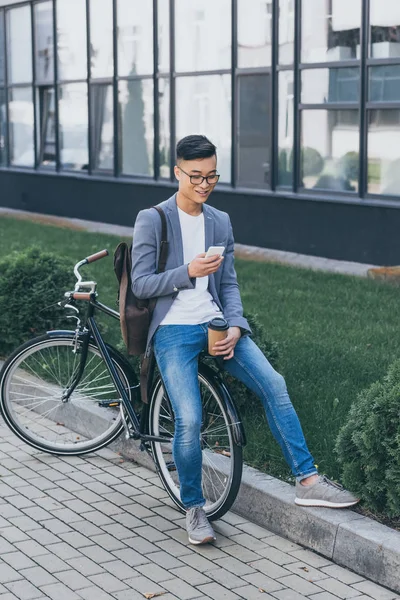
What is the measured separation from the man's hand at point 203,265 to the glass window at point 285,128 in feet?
36.2

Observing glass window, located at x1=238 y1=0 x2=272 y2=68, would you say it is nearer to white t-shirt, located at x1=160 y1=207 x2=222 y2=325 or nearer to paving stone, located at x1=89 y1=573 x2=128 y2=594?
white t-shirt, located at x1=160 y1=207 x2=222 y2=325

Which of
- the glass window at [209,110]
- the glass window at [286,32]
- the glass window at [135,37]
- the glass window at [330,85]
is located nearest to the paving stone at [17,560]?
the glass window at [330,85]

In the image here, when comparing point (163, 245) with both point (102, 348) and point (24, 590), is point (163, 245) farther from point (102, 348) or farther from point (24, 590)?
point (24, 590)

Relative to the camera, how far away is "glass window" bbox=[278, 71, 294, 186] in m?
16.0

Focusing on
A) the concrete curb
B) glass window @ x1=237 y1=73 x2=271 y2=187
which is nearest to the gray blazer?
the concrete curb

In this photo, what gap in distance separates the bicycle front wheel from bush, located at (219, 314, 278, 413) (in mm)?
685

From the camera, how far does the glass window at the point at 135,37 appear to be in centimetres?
1917

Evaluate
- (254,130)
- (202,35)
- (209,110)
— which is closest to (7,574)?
(254,130)

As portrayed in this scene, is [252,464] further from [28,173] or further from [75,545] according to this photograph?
[28,173]

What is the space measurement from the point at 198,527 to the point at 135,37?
50.1 feet

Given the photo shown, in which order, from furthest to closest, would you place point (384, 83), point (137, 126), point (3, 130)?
point (3, 130)
point (137, 126)
point (384, 83)

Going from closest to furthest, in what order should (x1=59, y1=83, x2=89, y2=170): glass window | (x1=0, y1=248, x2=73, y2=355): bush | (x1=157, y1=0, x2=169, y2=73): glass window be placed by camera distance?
(x1=0, y1=248, x2=73, y2=355): bush → (x1=157, y1=0, x2=169, y2=73): glass window → (x1=59, y1=83, x2=89, y2=170): glass window

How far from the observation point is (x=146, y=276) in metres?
5.43

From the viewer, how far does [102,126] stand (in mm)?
21031
